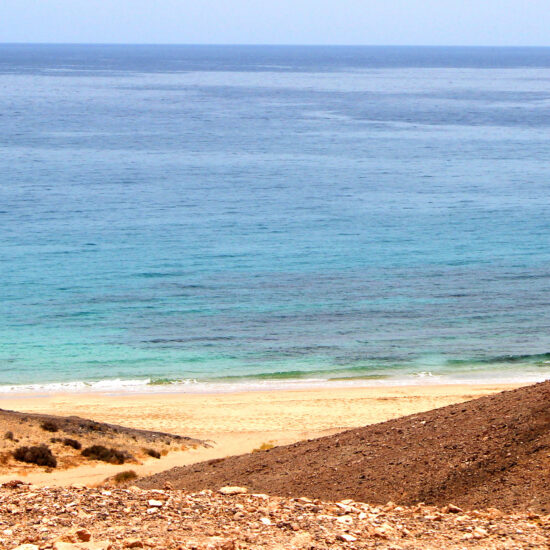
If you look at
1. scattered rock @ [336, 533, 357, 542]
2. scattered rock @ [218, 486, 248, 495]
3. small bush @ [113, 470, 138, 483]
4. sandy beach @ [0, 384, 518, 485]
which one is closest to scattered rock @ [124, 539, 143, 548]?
scattered rock @ [336, 533, 357, 542]

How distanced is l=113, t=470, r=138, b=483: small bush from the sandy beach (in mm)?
2905

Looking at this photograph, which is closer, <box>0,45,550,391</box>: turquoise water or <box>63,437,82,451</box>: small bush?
<box>63,437,82,451</box>: small bush

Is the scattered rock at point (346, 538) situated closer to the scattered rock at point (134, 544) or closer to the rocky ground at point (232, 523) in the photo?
the rocky ground at point (232, 523)

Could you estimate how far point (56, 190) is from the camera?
207ft

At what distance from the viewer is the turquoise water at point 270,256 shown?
32469mm

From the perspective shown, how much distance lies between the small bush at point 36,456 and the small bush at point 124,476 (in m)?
2.01

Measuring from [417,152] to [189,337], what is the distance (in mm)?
54530

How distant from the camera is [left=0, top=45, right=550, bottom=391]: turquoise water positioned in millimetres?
32469

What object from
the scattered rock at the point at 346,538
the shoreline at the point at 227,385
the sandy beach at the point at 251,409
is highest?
the scattered rock at the point at 346,538

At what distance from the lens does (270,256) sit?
151ft

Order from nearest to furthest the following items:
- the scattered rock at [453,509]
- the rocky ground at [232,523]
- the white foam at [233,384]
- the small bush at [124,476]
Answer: the rocky ground at [232,523], the scattered rock at [453,509], the small bush at [124,476], the white foam at [233,384]

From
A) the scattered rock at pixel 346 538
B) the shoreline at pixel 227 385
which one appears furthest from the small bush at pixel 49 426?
the scattered rock at pixel 346 538

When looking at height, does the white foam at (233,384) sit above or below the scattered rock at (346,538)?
below

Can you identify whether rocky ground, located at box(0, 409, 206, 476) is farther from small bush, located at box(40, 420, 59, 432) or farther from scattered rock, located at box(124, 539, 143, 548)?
scattered rock, located at box(124, 539, 143, 548)
